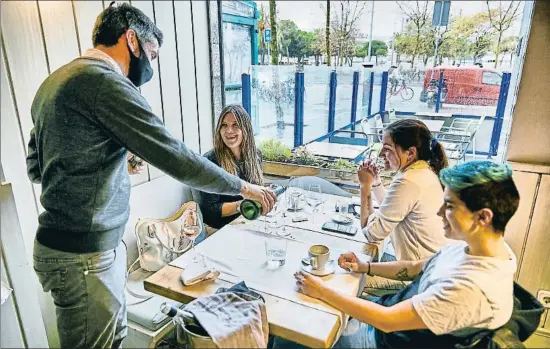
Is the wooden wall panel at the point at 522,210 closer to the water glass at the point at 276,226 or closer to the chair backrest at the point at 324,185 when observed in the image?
the chair backrest at the point at 324,185

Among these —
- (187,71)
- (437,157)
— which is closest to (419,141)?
(437,157)

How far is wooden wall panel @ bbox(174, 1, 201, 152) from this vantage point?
1917 mm

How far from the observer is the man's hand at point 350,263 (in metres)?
1.14

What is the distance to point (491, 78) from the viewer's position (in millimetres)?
2041

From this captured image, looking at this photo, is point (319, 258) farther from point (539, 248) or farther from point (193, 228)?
point (539, 248)

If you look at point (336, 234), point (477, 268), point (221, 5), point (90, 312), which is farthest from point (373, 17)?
point (90, 312)

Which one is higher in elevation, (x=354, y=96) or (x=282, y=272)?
(x=354, y=96)

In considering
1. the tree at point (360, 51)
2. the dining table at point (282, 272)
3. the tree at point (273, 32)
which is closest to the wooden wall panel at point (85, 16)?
the dining table at point (282, 272)

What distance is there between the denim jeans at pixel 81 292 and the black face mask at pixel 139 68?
21.1 inches

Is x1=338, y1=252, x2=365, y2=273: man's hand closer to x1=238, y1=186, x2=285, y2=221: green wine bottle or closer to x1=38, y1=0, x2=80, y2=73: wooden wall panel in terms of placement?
x1=238, y1=186, x2=285, y2=221: green wine bottle

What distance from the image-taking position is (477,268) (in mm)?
814

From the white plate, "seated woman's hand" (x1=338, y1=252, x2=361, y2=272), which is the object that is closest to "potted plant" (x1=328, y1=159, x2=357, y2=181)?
the white plate

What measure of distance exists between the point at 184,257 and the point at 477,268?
903 millimetres

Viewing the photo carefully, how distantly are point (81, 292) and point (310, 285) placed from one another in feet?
2.15
